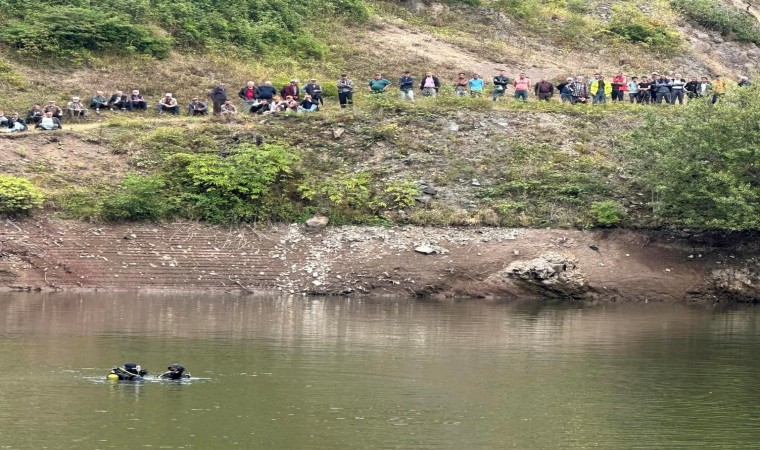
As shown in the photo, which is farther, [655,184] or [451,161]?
[451,161]

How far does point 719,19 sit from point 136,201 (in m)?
46.8

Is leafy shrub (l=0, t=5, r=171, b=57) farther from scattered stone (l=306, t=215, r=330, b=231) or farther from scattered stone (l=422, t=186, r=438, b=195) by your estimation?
scattered stone (l=422, t=186, r=438, b=195)

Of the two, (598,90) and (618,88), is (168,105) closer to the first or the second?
(598,90)

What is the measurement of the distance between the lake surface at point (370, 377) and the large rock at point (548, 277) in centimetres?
364

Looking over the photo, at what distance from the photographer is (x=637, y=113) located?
63.1m

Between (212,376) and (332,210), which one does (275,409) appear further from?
(332,210)

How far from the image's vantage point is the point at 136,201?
2120 inches

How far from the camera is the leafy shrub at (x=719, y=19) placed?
8688 cm

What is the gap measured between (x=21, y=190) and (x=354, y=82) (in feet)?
74.6

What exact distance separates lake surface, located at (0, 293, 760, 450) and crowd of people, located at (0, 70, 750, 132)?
14999 mm

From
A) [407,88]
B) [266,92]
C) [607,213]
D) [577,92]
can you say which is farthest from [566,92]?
[266,92]

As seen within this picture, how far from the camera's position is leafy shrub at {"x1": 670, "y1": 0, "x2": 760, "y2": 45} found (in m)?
86.9

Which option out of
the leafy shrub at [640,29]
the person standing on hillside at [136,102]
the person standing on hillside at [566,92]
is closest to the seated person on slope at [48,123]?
the person standing on hillside at [136,102]

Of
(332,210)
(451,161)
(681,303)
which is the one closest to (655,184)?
(681,303)
